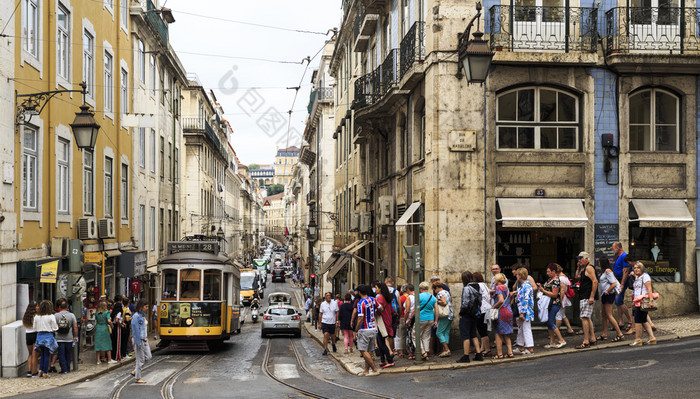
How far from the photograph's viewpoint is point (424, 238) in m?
17.7

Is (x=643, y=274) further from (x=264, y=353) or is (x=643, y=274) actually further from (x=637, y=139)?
(x=264, y=353)

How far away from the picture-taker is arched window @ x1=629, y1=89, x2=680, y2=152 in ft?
55.1

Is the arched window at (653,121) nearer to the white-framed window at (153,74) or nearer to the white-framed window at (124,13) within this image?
the white-framed window at (124,13)

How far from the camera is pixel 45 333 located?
1380 centimetres

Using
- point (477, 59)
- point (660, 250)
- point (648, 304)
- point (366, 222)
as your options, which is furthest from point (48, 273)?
point (366, 222)

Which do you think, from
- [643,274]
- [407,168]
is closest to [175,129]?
[407,168]

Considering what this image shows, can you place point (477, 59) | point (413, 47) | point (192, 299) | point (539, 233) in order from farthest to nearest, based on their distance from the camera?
point (192, 299) < point (413, 47) < point (539, 233) < point (477, 59)

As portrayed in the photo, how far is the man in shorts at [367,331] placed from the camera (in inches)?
536

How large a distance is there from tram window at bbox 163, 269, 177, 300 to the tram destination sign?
851mm

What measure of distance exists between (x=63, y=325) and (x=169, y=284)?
6.44 metres

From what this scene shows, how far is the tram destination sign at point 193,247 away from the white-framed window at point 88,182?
8.35 ft

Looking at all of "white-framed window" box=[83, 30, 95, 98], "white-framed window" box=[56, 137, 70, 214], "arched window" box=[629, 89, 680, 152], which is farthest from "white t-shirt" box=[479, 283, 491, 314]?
"white-framed window" box=[83, 30, 95, 98]

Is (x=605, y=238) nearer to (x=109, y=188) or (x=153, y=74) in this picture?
Answer: (x=109, y=188)

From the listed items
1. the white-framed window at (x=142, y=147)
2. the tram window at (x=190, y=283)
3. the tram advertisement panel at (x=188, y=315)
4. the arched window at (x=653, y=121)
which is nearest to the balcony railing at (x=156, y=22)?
the white-framed window at (x=142, y=147)
